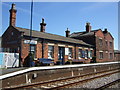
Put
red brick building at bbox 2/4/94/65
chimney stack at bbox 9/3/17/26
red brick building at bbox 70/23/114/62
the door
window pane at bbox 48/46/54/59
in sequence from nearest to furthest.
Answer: red brick building at bbox 2/4/94/65 → chimney stack at bbox 9/3/17/26 → window pane at bbox 48/46/54/59 → the door → red brick building at bbox 70/23/114/62

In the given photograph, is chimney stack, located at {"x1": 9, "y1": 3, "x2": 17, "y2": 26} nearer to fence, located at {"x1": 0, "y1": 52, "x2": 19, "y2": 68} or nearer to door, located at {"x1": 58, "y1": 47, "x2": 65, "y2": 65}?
fence, located at {"x1": 0, "y1": 52, "x2": 19, "y2": 68}

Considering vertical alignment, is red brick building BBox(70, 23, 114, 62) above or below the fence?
above

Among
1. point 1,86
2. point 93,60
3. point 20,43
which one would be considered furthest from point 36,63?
point 93,60

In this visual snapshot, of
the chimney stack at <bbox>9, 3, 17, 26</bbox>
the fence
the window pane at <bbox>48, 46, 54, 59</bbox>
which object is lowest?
the fence

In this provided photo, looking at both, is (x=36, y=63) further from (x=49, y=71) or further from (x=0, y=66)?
(x=49, y=71)

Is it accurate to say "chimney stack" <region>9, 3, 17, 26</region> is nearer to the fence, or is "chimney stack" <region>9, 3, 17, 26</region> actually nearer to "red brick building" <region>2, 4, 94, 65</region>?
"red brick building" <region>2, 4, 94, 65</region>

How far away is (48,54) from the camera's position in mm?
19688

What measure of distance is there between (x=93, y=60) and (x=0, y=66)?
62.4ft

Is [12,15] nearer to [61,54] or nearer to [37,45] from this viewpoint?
[37,45]

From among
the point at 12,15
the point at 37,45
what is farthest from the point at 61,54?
the point at 12,15

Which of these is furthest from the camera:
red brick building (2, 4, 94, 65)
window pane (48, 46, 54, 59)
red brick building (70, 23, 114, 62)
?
red brick building (70, 23, 114, 62)

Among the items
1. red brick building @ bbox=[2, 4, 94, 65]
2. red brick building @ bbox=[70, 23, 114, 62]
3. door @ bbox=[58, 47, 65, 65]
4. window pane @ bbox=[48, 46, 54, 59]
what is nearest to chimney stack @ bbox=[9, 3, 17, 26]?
red brick building @ bbox=[2, 4, 94, 65]

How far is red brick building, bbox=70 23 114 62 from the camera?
1201 inches

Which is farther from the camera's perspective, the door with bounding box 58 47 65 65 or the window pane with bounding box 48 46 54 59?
the door with bounding box 58 47 65 65
